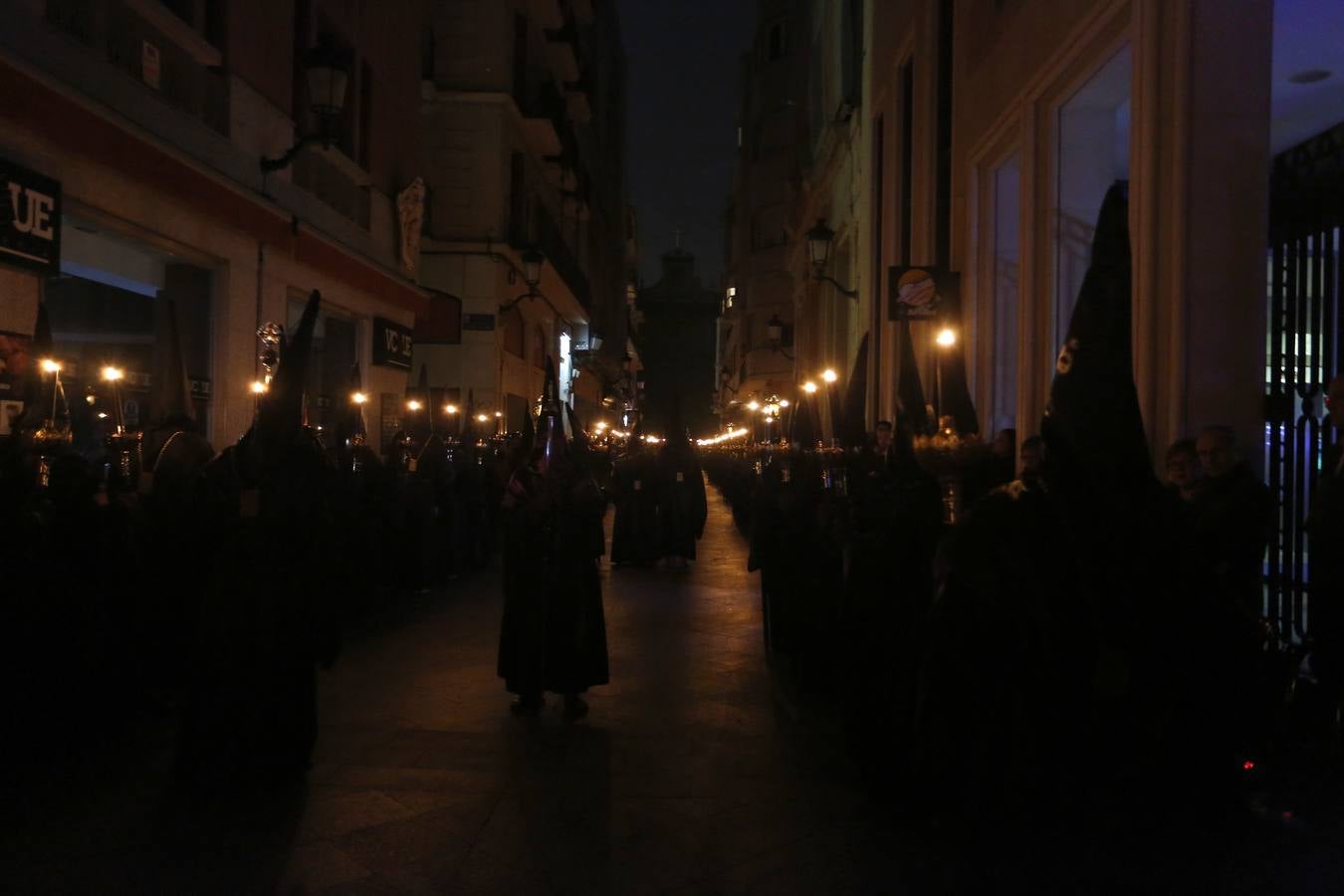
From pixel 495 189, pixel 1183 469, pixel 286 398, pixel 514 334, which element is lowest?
pixel 1183 469

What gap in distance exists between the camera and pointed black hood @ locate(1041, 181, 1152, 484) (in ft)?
17.5

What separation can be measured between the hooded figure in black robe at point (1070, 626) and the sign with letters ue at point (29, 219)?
8044 mm

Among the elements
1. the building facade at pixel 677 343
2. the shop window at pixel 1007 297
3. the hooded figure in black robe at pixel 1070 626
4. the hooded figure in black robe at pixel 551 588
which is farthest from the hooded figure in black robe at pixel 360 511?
the building facade at pixel 677 343

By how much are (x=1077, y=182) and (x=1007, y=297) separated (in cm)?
230

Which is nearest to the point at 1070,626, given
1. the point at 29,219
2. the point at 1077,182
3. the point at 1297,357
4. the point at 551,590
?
the point at 551,590

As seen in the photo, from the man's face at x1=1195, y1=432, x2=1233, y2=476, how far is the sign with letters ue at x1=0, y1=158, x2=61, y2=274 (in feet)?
28.6

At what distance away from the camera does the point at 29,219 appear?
32.3 feet

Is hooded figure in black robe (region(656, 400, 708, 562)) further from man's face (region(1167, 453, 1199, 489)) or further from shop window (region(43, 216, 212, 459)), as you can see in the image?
man's face (region(1167, 453, 1199, 489))

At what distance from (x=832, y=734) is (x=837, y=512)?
1.40 meters

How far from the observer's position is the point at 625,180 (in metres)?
87.6

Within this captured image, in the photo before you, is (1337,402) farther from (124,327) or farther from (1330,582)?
(124,327)

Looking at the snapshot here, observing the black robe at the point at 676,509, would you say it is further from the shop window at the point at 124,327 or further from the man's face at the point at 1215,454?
the man's face at the point at 1215,454

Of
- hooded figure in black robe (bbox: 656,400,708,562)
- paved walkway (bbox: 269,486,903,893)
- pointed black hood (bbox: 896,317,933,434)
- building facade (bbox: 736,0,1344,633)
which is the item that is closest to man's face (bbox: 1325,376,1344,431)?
building facade (bbox: 736,0,1344,633)

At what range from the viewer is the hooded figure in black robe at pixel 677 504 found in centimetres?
1770
